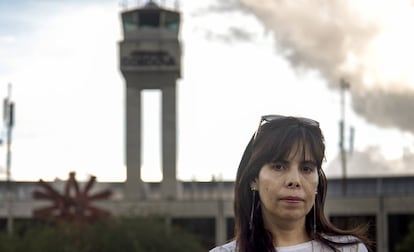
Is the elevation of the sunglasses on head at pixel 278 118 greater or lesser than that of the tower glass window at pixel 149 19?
lesser

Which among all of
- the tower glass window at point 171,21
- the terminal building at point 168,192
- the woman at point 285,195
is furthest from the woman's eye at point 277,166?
the tower glass window at point 171,21

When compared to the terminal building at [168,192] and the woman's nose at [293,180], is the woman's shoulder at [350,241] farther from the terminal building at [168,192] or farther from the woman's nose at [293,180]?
the terminal building at [168,192]

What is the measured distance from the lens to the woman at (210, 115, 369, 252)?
3.36 meters

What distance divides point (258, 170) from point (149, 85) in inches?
2291

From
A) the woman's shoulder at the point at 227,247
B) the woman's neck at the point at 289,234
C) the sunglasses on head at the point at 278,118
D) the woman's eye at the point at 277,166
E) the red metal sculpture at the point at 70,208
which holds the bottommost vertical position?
the red metal sculpture at the point at 70,208

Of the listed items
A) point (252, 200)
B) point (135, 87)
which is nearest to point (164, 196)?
point (135, 87)


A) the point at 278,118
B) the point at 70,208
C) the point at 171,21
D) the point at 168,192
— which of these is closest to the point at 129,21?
the point at 171,21

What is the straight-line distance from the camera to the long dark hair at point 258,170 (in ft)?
11.1

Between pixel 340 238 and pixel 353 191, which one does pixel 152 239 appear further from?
pixel 340 238

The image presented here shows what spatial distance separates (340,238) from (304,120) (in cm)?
37

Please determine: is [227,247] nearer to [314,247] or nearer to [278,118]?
[314,247]

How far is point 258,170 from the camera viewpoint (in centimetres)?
346

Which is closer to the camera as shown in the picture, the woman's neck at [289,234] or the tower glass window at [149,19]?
the woman's neck at [289,234]

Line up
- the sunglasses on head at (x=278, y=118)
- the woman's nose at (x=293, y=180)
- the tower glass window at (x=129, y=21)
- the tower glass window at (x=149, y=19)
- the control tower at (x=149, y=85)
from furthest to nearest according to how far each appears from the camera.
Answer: the tower glass window at (x=149, y=19)
the tower glass window at (x=129, y=21)
the control tower at (x=149, y=85)
the sunglasses on head at (x=278, y=118)
the woman's nose at (x=293, y=180)
